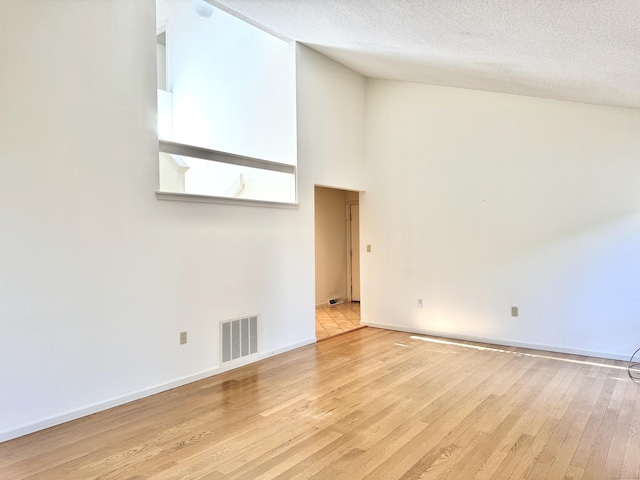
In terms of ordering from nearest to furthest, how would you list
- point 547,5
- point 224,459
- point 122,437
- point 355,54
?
point 547,5 < point 224,459 < point 122,437 < point 355,54

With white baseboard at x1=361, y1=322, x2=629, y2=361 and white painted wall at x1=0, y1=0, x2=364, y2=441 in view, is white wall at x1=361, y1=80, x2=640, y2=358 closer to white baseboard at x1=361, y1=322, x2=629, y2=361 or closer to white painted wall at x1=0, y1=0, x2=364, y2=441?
white baseboard at x1=361, y1=322, x2=629, y2=361

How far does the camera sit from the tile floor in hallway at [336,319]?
5.46 metres

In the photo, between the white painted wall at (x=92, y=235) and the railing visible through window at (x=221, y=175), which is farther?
the railing visible through window at (x=221, y=175)

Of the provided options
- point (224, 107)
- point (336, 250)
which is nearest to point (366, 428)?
point (224, 107)

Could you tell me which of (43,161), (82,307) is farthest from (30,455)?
(43,161)

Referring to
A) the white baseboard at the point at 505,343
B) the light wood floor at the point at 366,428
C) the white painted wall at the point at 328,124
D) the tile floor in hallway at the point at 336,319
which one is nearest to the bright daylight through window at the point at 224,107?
the white painted wall at the point at 328,124

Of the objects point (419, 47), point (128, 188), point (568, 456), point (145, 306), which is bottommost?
point (568, 456)

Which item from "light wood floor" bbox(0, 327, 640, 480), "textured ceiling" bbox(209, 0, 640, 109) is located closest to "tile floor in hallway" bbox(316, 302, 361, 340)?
"light wood floor" bbox(0, 327, 640, 480)

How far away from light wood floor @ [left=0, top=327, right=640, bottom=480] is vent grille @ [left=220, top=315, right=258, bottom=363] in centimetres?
18

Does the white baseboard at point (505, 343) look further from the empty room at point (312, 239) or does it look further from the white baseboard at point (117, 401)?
the white baseboard at point (117, 401)

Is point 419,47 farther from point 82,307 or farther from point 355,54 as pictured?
point 82,307

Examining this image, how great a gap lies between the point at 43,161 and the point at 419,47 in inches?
119

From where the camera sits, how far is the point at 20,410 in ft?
8.62

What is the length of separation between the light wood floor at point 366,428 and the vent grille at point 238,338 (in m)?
0.18
